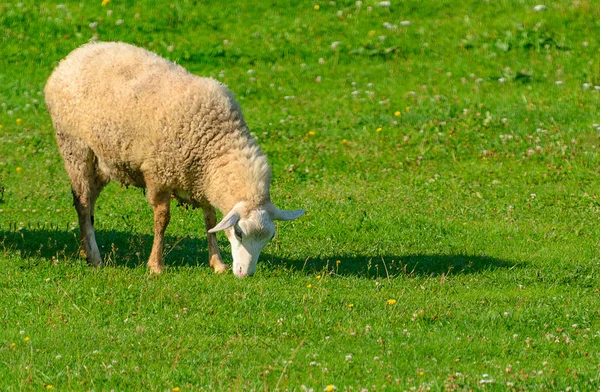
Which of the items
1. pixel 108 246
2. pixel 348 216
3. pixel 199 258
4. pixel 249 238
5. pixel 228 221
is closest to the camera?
pixel 228 221

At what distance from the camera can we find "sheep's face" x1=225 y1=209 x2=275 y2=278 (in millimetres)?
9945

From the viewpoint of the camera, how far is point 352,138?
16.3 meters

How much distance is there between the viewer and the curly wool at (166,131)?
10.3 metres

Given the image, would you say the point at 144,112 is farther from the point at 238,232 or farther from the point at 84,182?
the point at 238,232

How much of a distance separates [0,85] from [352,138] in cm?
667

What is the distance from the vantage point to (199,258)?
1129 centimetres

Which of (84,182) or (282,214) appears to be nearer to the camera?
(282,214)

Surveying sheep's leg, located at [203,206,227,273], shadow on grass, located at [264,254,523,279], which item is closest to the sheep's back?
sheep's leg, located at [203,206,227,273]

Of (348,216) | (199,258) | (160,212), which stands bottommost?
(348,216)

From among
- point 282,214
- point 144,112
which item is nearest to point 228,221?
point 282,214

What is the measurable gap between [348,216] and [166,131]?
3.25m

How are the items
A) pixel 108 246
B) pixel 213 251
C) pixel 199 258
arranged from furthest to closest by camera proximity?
pixel 108 246 → pixel 199 258 → pixel 213 251

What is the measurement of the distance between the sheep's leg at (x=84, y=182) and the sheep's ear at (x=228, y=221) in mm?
1910

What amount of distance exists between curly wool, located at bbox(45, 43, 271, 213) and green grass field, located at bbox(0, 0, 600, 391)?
91cm
